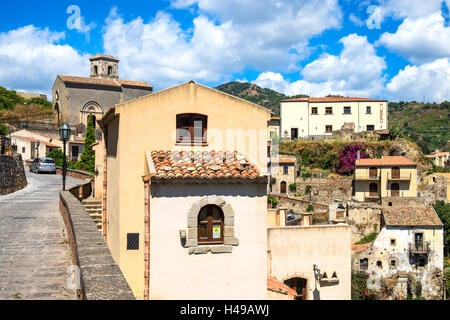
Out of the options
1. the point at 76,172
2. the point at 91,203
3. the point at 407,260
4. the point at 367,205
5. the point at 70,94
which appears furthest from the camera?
the point at 70,94

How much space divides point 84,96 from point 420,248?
168 ft

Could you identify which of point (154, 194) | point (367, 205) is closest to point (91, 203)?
point (154, 194)

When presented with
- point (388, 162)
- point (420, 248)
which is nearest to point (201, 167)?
point (420, 248)

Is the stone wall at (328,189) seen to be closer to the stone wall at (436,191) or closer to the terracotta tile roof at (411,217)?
the stone wall at (436,191)

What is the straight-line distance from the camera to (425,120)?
11619 cm

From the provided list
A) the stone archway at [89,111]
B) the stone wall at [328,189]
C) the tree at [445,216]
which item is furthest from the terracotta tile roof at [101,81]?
the tree at [445,216]

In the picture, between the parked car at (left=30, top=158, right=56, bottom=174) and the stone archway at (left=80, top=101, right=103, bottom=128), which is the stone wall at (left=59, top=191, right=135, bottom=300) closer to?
the parked car at (left=30, top=158, right=56, bottom=174)

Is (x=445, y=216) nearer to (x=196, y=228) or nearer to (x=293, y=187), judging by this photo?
(x=293, y=187)

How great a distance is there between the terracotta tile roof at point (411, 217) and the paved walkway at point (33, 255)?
33.0m

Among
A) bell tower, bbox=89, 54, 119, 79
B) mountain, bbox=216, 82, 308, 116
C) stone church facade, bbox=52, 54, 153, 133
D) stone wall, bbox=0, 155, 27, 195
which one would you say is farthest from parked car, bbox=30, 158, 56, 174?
mountain, bbox=216, 82, 308, 116

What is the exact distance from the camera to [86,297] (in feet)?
15.2

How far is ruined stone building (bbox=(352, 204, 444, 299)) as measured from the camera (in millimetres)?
38656
